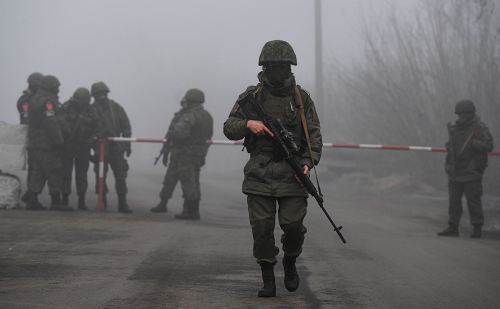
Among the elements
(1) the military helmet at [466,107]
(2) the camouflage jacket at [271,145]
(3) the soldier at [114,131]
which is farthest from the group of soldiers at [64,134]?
(2) the camouflage jacket at [271,145]

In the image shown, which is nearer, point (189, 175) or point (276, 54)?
point (276, 54)

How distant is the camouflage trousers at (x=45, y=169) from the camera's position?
38.3 ft

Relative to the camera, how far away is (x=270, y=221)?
18.8 feet

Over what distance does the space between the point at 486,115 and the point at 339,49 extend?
8.94m

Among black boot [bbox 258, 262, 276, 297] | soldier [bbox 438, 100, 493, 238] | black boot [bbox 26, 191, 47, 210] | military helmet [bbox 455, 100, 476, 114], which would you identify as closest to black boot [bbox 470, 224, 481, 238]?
soldier [bbox 438, 100, 493, 238]

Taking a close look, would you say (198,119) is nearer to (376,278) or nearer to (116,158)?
(116,158)

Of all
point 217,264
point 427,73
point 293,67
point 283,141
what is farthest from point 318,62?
point 283,141

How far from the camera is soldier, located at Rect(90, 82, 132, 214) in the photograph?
12.0 metres

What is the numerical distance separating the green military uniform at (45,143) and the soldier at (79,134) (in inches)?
8.3

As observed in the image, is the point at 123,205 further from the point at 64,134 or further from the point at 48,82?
the point at 48,82

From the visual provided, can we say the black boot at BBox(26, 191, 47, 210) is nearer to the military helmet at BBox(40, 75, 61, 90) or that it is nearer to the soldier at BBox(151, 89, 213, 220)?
the military helmet at BBox(40, 75, 61, 90)

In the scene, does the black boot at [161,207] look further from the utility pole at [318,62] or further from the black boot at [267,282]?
the utility pole at [318,62]

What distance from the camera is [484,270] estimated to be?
7406mm

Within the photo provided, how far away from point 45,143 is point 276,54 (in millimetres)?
6791
